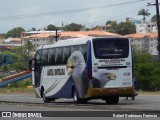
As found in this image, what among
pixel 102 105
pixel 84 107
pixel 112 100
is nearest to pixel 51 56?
pixel 112 100

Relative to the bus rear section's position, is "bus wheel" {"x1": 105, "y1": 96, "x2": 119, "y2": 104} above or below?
below

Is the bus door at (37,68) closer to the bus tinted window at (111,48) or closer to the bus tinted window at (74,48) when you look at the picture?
the bus tinted window at (74,48)

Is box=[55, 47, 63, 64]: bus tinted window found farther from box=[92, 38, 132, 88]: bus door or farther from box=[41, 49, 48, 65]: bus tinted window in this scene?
box=[92, 38, 132, 88]: bus door

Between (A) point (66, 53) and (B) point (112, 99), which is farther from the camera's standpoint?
(A) point (66, 53)

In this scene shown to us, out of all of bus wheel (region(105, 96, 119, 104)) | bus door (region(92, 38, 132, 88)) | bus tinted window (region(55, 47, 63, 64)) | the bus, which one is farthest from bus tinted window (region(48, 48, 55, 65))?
bus door (region(92, 38, 132, 88))

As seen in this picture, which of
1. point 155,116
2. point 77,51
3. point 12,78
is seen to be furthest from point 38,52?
point 12,78

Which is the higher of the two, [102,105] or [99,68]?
[99,68]

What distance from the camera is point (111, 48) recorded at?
94.2 ft

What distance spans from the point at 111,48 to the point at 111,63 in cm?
78

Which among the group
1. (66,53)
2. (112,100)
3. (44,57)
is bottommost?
(112,100)

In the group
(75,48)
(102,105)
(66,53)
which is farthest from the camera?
(66,53)

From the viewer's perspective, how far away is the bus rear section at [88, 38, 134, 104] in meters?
28.5

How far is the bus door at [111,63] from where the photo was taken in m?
28.5

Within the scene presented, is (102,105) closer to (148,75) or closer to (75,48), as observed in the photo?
(75,48)
